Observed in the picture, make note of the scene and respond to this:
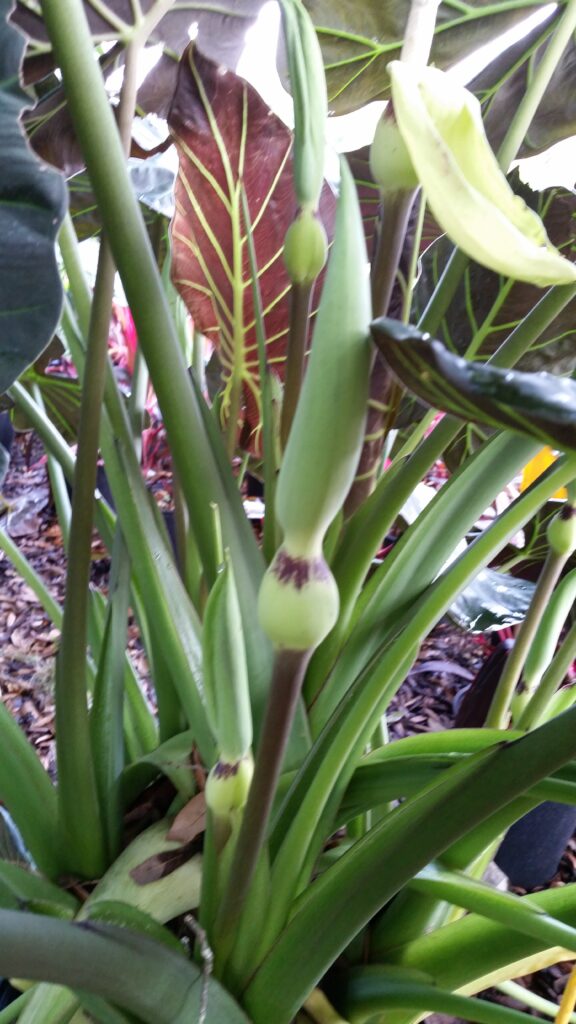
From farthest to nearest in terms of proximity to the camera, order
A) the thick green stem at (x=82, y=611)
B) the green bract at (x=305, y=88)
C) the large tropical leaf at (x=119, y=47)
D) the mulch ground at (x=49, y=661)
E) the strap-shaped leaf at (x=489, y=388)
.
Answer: the mulch ground at (x=49, y=661)
the large tropical leaf at (x=119, y=47)
the thick green stem at (x=82, y=611)
the green bract at (x=305, y=88)
the strap-shaped leaf at (x=489, y=388)

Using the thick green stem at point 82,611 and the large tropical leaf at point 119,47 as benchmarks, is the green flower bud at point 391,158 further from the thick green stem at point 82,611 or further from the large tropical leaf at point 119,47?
the large tropical leaf at point 119,47

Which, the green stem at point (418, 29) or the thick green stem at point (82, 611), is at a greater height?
the green stem at point (418, 29)

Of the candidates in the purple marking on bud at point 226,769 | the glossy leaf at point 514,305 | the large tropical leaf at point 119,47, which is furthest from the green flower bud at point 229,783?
the large tropical leaf at point 119,47

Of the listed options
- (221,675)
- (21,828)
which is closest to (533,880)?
(21,828)

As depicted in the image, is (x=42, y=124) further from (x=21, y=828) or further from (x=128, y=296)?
(x=21, y=828)

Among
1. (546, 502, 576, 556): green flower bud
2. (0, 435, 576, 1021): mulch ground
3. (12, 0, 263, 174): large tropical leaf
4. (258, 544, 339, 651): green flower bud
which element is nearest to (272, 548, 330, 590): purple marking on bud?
(258, 544, 339, 651): green flower bud
